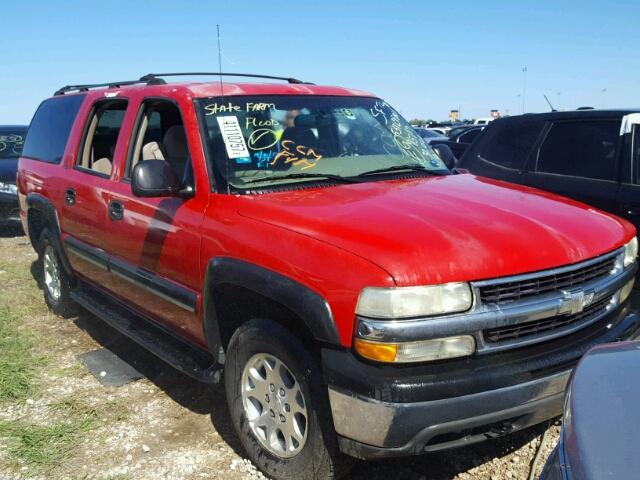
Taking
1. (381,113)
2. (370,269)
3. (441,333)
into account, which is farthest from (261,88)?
(441,333)

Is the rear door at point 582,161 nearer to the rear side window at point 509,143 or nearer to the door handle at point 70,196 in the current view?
the rear side window at point 509,143

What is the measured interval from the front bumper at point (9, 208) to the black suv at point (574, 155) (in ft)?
23.0

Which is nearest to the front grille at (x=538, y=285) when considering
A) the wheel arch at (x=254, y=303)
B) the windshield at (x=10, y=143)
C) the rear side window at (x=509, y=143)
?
the wheel arch at (x=254, y=303)

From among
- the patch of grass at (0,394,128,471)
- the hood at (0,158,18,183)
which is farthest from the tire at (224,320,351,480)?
the hood at (0,158,18,183)

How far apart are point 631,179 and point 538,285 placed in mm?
2577

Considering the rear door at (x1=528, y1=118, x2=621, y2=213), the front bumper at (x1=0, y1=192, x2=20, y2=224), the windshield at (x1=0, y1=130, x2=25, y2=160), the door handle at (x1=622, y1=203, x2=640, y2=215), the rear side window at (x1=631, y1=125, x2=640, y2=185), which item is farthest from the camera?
the windshield at (x1=0, y1=130, x2=25, y2=160)

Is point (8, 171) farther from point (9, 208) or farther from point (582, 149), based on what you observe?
point (582, 149)

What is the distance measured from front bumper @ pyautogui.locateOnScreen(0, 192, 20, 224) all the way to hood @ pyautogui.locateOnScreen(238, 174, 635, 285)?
24.9ft

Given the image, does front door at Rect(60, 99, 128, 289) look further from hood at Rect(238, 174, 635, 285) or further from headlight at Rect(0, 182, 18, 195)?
headlight at Rect(0, 182, 18, 195)

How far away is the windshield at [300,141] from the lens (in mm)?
3284

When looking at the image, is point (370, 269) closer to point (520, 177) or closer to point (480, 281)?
point (480, 281)

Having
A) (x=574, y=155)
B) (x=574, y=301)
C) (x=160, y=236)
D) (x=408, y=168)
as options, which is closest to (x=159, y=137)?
(x=160, y=236)

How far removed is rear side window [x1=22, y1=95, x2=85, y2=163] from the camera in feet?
16.6

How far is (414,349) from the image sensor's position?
91.1 inches
